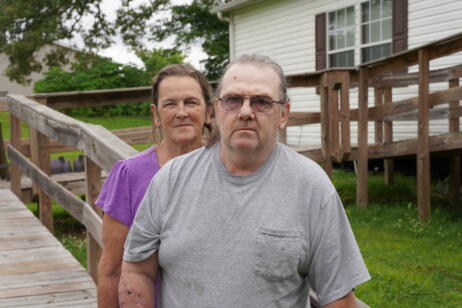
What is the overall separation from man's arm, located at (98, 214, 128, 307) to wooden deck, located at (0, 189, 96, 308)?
113cm

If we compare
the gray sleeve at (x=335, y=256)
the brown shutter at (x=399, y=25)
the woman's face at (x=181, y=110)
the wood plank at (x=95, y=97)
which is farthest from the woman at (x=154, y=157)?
the brown shutter at (x=399, y=25)

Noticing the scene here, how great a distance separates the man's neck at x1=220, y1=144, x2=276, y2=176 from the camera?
189 centimetres

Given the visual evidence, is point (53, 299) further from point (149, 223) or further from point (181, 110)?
point (149, 223)

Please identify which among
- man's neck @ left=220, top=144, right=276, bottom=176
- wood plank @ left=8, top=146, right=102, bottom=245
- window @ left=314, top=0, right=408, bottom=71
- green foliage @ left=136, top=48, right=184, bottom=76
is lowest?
wood plank @ left=8, top=146, right=102, bottom=245

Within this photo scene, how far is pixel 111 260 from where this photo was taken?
90.8 inches

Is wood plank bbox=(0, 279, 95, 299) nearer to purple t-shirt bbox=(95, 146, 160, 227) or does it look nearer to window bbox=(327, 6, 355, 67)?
purple t-shirt bbox=(95, 146, 160, 227)

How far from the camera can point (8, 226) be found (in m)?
5.08

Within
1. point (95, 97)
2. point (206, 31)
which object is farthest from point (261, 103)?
point (206, 31)

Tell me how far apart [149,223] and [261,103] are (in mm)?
515

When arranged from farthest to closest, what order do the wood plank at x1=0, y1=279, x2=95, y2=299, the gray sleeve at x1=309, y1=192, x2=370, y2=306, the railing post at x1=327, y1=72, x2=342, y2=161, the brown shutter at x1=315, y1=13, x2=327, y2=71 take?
the brown shutter at x1=315, y1=13, x2=327, y2=71
the railing post at x1=327, y1=72, x2=342, y2=161
the wood plank at x1=0, y1=279, x2=95, y2=299
the gray sleeve at x1=309, y1=192, x2=370, y2=306

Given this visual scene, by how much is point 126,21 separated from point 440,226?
24.0 meters

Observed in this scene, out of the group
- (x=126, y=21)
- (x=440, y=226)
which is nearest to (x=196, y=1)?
(x=126, y=21)

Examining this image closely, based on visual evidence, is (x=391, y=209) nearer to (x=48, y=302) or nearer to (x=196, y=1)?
(x=48, y=302)

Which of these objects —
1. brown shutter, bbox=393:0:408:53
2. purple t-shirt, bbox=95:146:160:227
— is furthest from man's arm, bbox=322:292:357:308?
brown shutter, bbox=393:0:408:53
